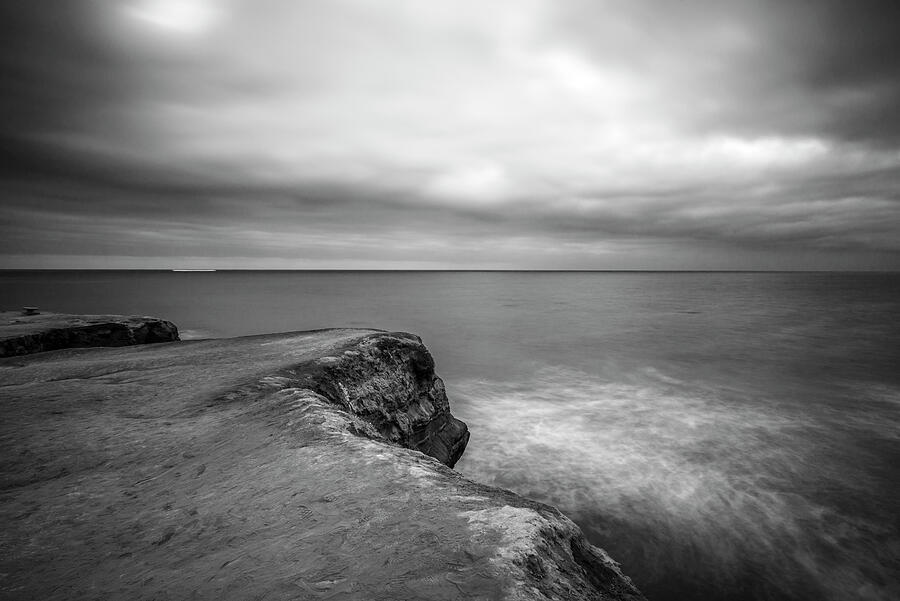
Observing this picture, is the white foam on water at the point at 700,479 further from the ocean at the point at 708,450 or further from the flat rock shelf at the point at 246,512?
the flat rock shelf at the point at 246,512

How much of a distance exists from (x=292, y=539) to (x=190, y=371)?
667cm

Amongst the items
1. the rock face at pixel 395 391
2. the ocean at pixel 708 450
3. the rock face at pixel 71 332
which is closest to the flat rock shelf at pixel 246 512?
the rock face at pixel 395 391

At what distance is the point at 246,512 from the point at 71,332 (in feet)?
55.3

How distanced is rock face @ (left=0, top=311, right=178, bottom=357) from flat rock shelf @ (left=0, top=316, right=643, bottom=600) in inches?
353

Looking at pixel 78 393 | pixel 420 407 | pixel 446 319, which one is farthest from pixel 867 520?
pixel 446 319

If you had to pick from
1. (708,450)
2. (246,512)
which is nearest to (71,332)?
(246,512)

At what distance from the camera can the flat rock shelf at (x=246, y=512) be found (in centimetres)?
273

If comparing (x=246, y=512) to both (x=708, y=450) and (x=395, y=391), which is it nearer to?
(x=395, y=391)

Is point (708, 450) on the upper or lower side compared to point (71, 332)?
lower

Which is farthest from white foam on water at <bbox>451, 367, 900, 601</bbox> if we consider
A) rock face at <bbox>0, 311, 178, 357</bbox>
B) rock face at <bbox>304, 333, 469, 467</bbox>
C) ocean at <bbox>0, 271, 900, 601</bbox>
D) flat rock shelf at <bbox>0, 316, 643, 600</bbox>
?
rock face at <bbox>0, 311, 178, 357</bbox>

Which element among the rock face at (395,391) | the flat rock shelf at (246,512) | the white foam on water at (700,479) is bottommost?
the white foam on water at (700,479)

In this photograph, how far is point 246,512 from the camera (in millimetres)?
3639

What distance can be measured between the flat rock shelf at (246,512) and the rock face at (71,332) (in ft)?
29.5

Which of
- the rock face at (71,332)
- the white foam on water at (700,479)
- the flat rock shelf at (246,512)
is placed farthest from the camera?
the rock face at (71,332)
